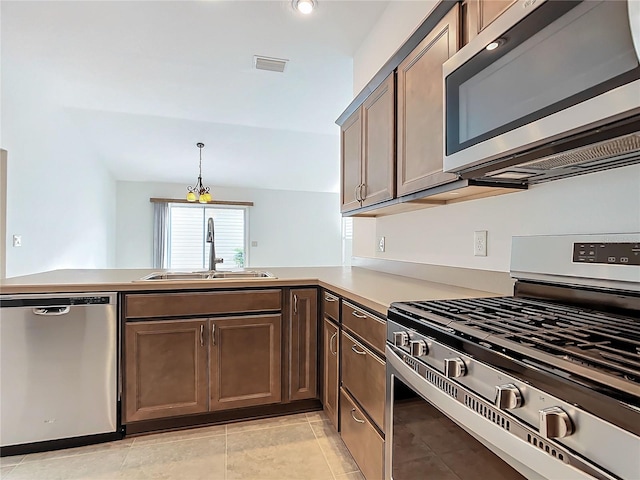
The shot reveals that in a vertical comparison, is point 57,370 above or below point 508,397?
below

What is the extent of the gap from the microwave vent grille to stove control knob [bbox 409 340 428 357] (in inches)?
25.0

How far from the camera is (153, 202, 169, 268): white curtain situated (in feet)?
22.7

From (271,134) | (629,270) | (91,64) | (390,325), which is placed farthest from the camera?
(271,134)

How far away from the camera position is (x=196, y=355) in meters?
2.06

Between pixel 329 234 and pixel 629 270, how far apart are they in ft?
23.1

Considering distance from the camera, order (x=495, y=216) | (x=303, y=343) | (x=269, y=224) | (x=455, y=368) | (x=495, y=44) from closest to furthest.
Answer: (x=455, y=368), (x=495, y=44), (x=495, y=216), (x=303, y=343), (x=269, y=224)

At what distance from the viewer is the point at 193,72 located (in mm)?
3465

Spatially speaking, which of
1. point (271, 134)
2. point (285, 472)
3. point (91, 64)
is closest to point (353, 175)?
point (285, 472)

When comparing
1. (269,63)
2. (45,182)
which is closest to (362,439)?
(269,63)

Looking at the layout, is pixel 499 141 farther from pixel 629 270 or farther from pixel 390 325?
pixel 390 325

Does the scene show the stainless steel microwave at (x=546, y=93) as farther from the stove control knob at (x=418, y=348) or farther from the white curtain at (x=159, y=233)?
the white curtain at (x=159, y=233)

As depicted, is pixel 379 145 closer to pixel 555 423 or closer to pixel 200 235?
pixel 555 423

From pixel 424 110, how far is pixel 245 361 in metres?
1.69

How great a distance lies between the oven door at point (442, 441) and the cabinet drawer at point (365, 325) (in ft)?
0.34
